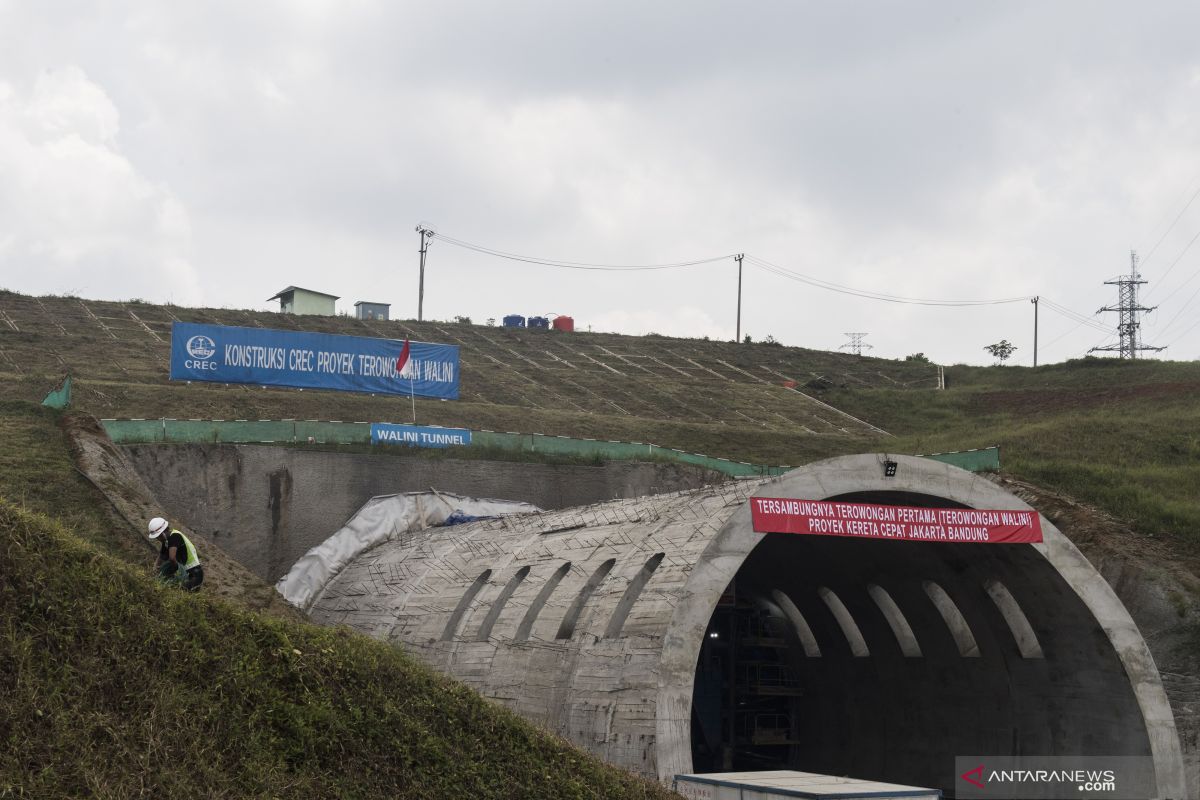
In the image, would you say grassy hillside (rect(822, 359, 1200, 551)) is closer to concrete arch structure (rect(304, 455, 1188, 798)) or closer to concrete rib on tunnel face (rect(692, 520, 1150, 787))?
concrete rib on tunnel face (rect(692, 520, 1150, 787))

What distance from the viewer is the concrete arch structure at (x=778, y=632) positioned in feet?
60.2

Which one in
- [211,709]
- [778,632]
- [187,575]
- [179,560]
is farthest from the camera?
[778,632]

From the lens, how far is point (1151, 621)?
2941cm

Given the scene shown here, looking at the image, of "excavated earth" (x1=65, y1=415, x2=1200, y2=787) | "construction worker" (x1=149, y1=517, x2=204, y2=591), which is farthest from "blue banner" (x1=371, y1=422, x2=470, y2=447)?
"construction worker" (x1=149, y1=517, x2=204, y2=591)

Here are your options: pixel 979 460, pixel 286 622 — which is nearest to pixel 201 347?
pixel 979 460

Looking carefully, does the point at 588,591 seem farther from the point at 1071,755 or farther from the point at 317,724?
the point at 1071,755

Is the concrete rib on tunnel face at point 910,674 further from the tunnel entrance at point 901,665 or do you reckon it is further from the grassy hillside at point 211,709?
the grassy hillside at point 211,709

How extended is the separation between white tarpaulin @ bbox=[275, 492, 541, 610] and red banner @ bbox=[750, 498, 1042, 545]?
1339 centimetres

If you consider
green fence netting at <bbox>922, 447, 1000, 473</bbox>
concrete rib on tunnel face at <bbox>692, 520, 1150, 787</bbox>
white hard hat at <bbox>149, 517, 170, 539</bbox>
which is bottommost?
concrete rib on tunnel face at <bbox>692, 520, 1150, 787</bbox>

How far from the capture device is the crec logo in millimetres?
38219

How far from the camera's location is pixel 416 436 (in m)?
35.2

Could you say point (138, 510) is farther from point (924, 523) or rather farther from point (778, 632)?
point (924, 523)

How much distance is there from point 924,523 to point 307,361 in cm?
2390

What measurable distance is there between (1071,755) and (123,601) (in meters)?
17.9
